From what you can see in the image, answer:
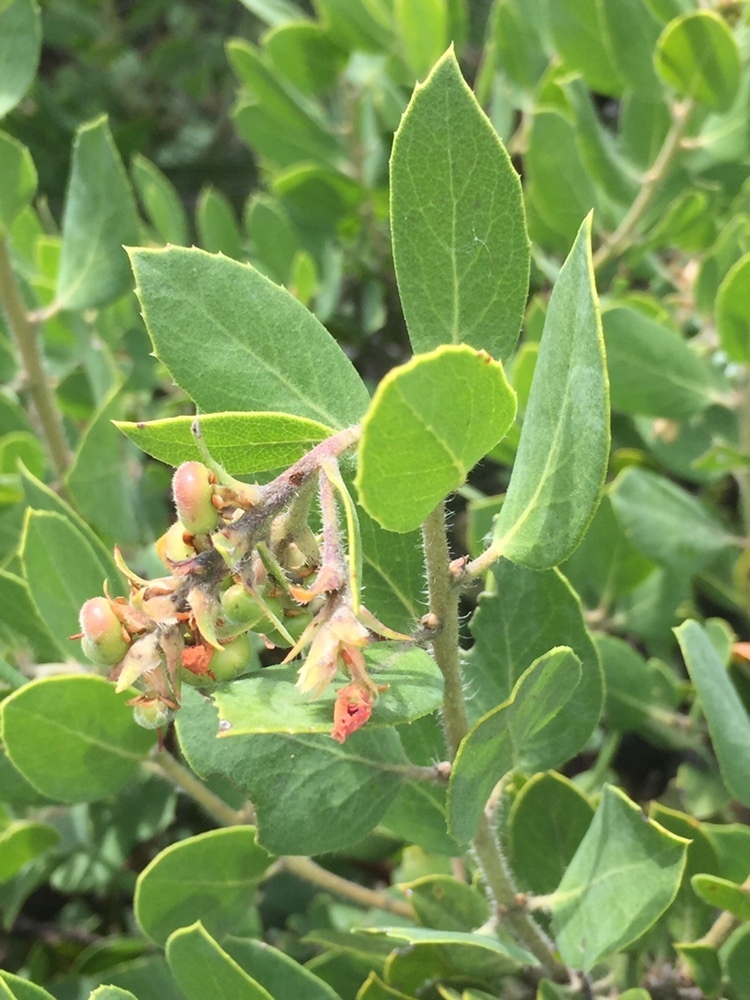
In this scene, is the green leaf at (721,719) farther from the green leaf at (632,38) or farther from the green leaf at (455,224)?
the green leaf at (632,38)

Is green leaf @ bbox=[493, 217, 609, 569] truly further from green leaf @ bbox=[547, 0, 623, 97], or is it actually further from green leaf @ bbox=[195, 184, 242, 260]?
green leaf @ bbox=[195, 184, 242, 260]

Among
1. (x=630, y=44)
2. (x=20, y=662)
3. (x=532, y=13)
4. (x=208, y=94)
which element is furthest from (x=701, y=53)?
(x=208, y=94)

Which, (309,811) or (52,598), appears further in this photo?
(52,598)

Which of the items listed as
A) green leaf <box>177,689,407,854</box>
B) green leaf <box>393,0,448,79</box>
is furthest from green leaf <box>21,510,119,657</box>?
green leaf <box>393,0,448,79</box>

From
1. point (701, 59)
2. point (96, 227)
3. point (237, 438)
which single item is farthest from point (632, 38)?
point (237, 438)

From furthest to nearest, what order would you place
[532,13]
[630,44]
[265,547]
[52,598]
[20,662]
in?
[532,13], [630,44], [20,662], [52,598], [265,547]

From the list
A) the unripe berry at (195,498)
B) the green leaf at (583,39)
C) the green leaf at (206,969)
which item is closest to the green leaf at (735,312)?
the green leaf at (583,39)

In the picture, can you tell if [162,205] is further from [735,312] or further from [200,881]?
[200,881]

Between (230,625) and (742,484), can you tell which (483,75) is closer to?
(742,484)
